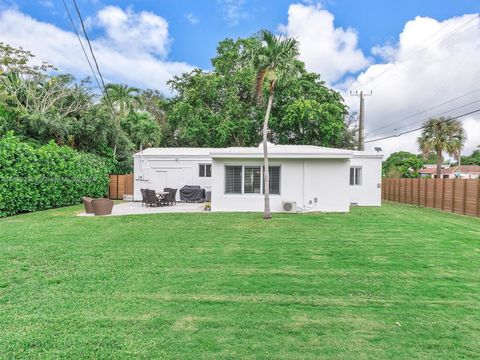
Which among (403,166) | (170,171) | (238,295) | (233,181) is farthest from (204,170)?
(403,166)

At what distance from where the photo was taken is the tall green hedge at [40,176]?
11.0 m

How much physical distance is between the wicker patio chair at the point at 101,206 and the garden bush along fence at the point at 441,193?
1627cm

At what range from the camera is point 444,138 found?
2425 cm

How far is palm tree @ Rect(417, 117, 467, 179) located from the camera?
23.9 m

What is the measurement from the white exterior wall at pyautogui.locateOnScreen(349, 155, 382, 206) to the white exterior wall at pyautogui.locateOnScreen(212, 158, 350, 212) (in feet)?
11.1

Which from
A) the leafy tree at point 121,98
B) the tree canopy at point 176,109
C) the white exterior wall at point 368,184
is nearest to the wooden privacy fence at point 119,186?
the tree canopy at point 176,109

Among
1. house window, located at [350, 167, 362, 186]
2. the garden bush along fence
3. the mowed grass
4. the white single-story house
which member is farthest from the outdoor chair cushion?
the garden bush along fence

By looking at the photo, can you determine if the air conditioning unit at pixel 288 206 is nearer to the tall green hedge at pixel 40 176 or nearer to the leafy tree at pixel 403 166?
the tall green hedge at pixel 40 176

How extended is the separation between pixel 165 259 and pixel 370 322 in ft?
13.1

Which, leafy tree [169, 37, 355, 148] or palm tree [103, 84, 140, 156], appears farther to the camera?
palm tree [103, 84, 140, 156]

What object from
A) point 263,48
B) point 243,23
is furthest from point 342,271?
point 243,23

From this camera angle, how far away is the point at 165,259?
5941 mm

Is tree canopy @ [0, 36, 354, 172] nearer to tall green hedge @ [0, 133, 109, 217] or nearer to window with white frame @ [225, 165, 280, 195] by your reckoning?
tall green hedge @ [0, 133, 109, 217]

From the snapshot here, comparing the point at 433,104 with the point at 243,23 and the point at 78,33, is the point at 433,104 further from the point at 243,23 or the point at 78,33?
the point at 78,33
